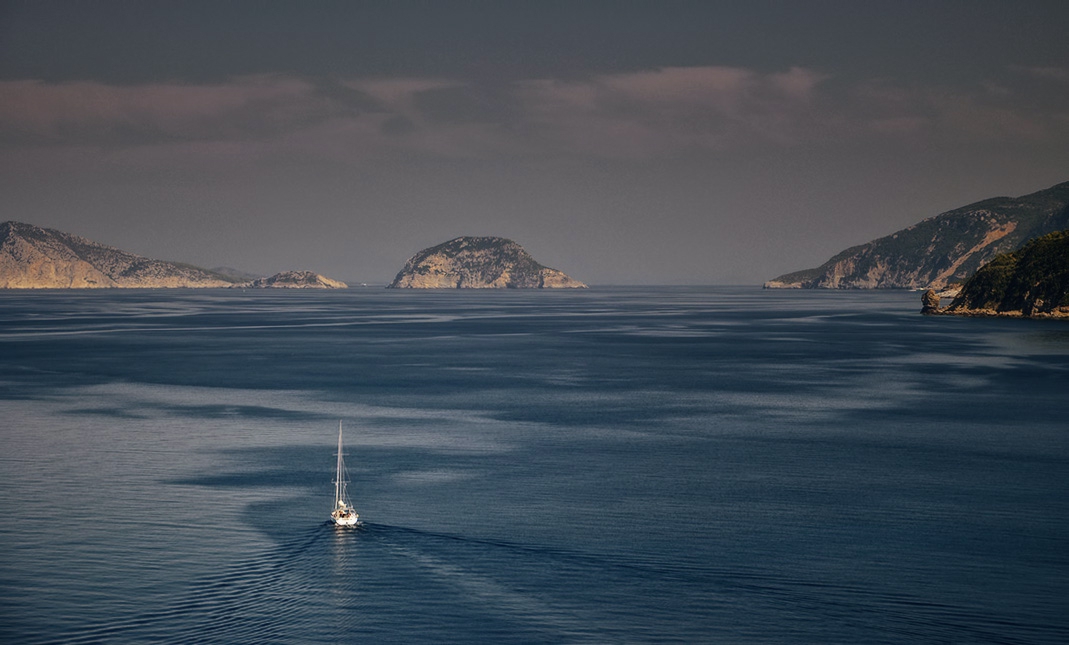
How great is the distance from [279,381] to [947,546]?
226ft

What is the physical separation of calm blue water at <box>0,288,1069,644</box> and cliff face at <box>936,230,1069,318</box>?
98739mm

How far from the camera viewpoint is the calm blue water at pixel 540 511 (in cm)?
3034

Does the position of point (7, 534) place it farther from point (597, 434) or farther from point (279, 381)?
point (279, 381)

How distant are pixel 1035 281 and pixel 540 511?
17092cm

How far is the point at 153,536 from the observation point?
125ft

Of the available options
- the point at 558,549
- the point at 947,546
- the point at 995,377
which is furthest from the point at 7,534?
the point at 995,377

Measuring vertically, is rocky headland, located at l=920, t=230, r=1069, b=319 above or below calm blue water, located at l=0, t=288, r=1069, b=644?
above

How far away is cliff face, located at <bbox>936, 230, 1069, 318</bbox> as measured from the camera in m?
178

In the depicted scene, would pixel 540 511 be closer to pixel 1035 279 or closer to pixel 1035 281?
pixel 1035 279

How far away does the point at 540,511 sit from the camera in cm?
4216

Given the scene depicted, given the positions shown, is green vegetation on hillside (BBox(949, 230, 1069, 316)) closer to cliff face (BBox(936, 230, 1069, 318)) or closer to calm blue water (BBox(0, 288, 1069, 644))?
cliff face (BBox(936, 230, 1069, 318))

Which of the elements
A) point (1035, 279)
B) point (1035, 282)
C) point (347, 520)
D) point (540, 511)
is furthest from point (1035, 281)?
point (347, 520)

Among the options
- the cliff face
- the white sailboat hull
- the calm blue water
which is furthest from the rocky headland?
the white sailboat hull

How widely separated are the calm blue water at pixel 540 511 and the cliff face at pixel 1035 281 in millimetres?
98739
